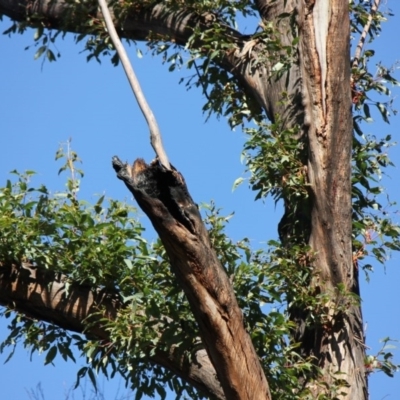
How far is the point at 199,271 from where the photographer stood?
4.60m

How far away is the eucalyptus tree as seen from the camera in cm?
571

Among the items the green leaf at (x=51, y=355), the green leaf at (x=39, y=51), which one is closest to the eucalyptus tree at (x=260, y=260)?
the green leaf at (x=51, y=355)

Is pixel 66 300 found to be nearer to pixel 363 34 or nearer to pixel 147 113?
pixel 147 113

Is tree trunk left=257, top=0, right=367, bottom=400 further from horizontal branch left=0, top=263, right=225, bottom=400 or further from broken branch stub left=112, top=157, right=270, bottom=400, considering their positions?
broken branch stub left=112, top=157, right=270, bottom=400

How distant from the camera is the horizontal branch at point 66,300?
19.1 ft

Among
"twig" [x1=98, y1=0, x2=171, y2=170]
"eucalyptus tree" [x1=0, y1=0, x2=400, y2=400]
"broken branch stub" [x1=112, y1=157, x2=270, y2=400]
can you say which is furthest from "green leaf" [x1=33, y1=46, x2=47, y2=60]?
"broken branch stub" [x1=112, y1=157, x2=270, y2=400]

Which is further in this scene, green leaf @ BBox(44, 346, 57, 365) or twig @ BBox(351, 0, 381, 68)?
twig @ BBox(351, 0, 381, 68)

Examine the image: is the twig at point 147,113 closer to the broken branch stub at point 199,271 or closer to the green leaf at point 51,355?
the broken branch stub at point 199,271

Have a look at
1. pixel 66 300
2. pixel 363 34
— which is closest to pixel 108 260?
pixel 66 300

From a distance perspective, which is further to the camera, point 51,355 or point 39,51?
point 39,51

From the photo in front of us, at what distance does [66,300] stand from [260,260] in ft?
3.68

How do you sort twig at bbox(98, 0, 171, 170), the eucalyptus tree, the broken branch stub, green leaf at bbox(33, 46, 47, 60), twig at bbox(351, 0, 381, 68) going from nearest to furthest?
the broken branch stub < twig at bbox(98, 0, 171, 170) < the eucalyptus tree < twig at bbox(351, 0, 381, 68) < green leaf at bbox(33, 46, 47, 60)

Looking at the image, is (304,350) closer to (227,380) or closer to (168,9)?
(227,380)

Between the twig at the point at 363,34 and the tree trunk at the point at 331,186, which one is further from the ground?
the twig at the point at 363,34
